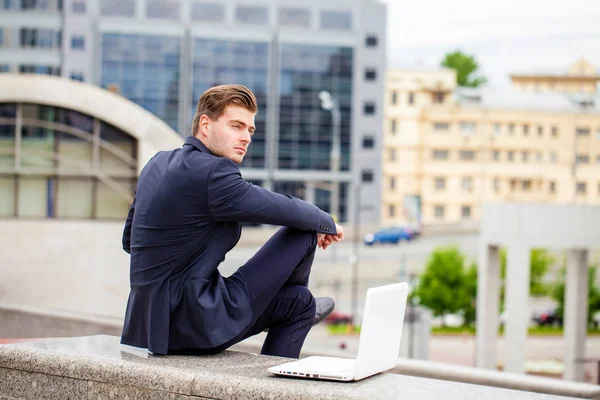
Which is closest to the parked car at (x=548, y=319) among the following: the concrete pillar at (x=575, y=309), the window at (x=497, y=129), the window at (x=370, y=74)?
the window at (x=370, y=74)

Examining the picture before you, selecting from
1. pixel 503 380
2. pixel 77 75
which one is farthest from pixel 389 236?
pixel 503 380

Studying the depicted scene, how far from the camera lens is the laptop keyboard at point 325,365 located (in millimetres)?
2555

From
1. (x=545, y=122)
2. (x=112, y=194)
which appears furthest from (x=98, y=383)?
(x=545, y=122)

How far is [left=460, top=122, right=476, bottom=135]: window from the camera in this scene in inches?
2776

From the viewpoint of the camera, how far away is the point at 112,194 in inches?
645

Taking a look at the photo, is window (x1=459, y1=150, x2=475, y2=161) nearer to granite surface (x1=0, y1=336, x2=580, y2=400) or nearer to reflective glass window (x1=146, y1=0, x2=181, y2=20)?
reflective glass window (x1=146, y1=0, x2=181, y2=20)

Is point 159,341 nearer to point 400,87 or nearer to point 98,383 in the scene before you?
point 98,383

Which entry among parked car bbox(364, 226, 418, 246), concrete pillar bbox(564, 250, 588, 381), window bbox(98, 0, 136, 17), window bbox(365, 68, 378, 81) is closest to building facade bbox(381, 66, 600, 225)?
window bbox(365, 68, 378, 81)

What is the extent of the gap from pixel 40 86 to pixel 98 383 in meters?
14.3

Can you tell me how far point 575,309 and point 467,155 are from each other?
166ft

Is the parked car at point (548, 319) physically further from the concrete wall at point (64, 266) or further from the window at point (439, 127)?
the concrete wall at point (64, 266)

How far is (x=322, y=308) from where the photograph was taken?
10.8 ft

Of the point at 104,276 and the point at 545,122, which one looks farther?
the point at 545,122

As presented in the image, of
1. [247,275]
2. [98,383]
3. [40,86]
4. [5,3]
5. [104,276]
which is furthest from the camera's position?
[5,3]
